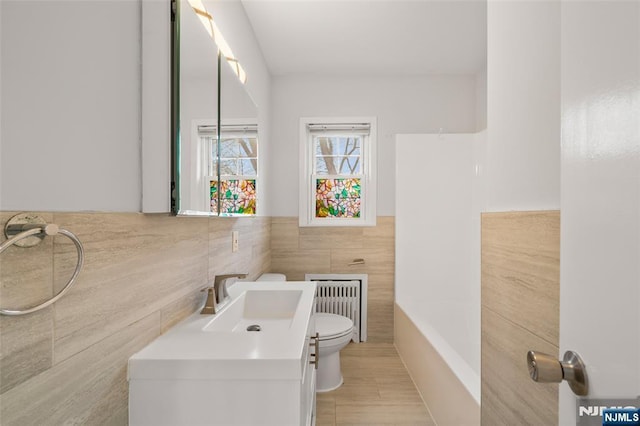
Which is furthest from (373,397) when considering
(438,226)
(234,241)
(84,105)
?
(84,105)

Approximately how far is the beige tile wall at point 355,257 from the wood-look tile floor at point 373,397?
406 mm

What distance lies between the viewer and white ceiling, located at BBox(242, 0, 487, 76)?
2176 millimetres

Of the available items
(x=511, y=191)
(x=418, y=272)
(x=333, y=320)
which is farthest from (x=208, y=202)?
(x=418, y=272)

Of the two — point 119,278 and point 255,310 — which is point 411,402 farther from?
point 119,278

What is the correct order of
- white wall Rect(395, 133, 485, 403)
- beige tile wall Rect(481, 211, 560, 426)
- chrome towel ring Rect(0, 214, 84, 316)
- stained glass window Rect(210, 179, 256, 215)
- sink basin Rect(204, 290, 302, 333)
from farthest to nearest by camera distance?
white wall Rect(395, 133, 485, 403), sink basin Rect(204, 290, 302, 333), stained glass window Rect(210, 179, 256, 215), beige tile wall Rect(481, 211, 560, 426), chrome towel ring Rect(0, 214, 84, 316)

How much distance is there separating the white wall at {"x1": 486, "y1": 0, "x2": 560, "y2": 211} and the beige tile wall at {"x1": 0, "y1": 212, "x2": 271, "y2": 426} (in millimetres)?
1021

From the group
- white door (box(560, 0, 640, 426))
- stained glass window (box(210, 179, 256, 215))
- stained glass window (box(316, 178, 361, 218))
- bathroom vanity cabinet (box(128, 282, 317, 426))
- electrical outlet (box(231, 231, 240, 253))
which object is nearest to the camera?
white door (box(560, 0, 640, 426))

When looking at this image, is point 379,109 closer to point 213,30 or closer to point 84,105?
point 213,30

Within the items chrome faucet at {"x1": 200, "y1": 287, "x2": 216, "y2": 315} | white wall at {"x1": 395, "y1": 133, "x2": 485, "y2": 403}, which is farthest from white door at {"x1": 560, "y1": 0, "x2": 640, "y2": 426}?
white wall at {"x1": 395, "y1": 133, "x2": 485, "y2": 403}

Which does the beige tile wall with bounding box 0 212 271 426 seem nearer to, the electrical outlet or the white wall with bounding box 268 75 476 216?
the electrical outlet

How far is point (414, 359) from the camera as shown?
94.7 inches

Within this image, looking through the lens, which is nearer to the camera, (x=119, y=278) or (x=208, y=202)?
(x=119, y=278)

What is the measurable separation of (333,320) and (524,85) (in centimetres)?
198

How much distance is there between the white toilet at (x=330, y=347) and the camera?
2.17 m
